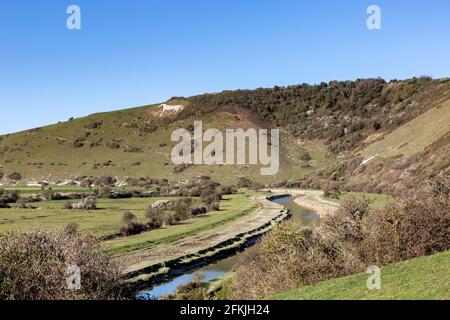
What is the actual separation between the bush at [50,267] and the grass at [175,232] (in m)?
19.9

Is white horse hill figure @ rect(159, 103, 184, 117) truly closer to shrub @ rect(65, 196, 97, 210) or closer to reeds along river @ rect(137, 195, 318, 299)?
shrub @ rect(65, 196, 97, 210)

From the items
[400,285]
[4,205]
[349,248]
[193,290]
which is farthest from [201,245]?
[4,205]

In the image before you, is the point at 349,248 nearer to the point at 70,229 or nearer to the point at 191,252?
the point at 191,252

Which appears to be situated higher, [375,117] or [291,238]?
[375,117]

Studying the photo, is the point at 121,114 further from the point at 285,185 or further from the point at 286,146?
the point at 285,185

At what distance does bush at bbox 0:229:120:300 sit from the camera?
21047 millimetres

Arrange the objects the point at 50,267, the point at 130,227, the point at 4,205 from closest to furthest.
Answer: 1. the point at 50,267
2. the point at 130,227
3. the point at 4,205

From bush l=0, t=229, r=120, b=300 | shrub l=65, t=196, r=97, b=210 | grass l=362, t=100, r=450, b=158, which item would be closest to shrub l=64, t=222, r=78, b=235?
bush l=0, t=229, r=120, b=300

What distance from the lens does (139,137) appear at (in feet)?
580

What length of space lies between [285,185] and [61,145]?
79.9m

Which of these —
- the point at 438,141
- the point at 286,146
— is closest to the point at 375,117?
the point at 286,146

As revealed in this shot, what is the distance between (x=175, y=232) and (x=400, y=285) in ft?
137

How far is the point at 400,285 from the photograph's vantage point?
1895 centimetres

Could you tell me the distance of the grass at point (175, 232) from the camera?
48828 millimetres
